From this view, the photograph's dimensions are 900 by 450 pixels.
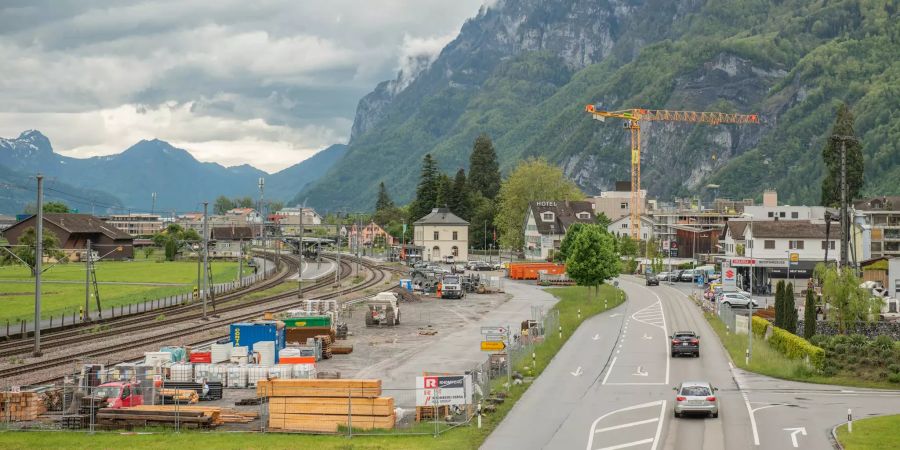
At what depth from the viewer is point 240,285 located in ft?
378

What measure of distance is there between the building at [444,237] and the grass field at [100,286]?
3460 centimetres

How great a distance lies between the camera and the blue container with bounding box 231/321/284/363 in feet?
174

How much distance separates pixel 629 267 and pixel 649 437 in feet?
384

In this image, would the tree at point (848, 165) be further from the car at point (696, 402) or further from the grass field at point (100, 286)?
the car at point (696, 402)

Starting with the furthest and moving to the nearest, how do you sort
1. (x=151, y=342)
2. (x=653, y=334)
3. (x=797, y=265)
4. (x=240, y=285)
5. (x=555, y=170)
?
(x=555, y=170) → (x=240, y=285) → (x=797, y=265) → (x=653, y=334) → (x=151, y=342)

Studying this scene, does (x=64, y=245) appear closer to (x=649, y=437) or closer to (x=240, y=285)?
(x=240, y=285)

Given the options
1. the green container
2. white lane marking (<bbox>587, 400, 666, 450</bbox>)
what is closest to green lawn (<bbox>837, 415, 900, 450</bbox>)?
white lane marking (<bbox>587, 400, 666, 450</bbox>)

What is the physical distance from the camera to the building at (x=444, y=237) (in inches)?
6767

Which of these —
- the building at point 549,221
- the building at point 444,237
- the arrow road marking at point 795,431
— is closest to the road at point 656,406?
the arrow road marking at point 795,431

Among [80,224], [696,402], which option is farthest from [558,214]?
[696,402]

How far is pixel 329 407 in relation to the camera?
3544 centimetres

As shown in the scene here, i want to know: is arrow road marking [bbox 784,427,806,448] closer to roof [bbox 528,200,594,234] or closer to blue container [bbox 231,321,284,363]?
blue container [bbox 231,321,284,363]

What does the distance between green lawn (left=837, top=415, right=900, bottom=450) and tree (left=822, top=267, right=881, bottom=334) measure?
952 inches

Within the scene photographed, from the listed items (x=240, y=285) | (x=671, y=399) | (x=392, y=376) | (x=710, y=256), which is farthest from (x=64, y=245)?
(x=671, y=399)
